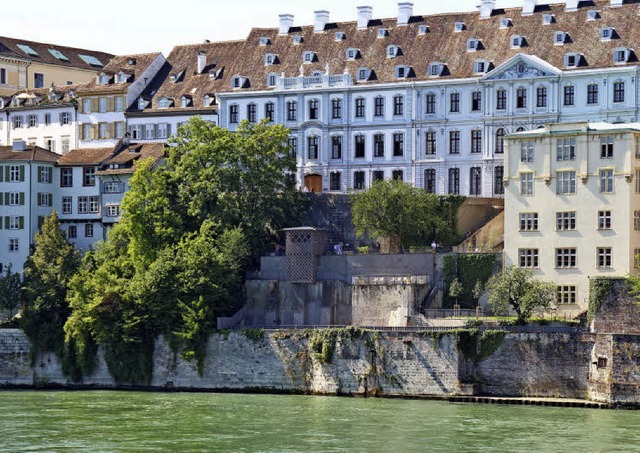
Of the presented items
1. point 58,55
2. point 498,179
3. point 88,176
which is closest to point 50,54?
point 58,55

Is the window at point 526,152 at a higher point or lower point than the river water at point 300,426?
higher

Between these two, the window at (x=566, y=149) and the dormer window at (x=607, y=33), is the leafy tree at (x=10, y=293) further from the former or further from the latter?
the dormer window at (x=607, y=33)

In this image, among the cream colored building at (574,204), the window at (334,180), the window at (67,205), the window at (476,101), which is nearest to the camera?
the cream colored building at (574,204)

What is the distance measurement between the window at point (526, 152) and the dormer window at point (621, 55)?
11.0 meters

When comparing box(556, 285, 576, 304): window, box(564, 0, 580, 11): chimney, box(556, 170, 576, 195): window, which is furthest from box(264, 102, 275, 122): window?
box(556, 285, 576, 304): window

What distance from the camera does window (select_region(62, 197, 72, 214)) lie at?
4269 inches

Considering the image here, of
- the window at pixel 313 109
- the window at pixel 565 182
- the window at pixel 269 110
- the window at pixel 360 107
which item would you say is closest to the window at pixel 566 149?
the window at pixel 565 182

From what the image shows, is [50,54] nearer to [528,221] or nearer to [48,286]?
[48,286]

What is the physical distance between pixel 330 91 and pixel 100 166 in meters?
14.2

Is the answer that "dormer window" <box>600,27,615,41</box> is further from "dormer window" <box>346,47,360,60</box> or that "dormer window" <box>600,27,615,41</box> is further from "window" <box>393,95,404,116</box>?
"dormer window" <box>346,47,360,60</box>

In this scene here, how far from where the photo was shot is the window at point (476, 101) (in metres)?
102

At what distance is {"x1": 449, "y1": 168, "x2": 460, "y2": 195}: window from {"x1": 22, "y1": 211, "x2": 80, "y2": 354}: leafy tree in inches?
821

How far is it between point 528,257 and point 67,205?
3157 cm

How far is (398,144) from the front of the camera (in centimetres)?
10519
